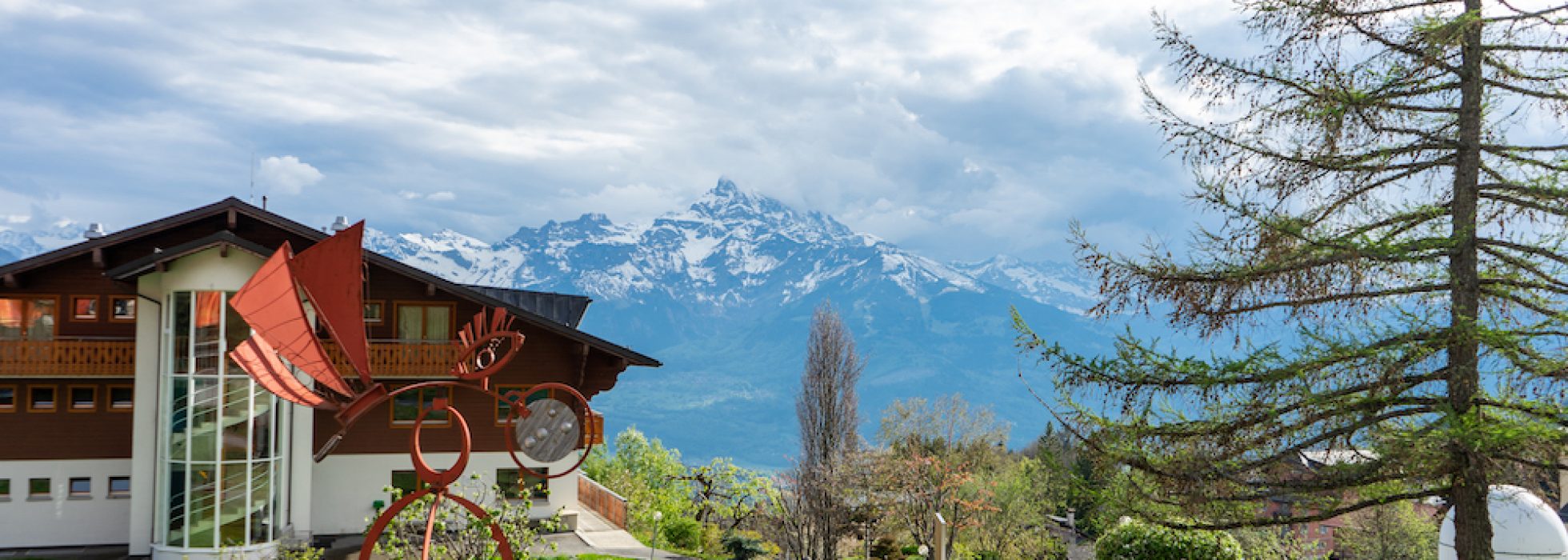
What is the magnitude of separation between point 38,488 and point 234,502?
506 cm

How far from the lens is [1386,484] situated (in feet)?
32.1

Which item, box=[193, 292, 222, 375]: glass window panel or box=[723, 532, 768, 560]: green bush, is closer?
box=[193, 292, 222, 375]: glass window panel

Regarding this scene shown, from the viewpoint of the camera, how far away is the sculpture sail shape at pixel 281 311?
798 cm

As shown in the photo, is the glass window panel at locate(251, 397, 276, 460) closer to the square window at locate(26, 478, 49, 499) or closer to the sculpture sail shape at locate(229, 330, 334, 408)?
the square window at locate(26, 478, 49, 499)

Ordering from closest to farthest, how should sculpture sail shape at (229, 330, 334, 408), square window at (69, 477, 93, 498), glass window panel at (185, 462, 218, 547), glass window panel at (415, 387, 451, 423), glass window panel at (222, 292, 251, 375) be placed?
1. sculpture sail shape at (229, 330, 334, 408)
2. glass window panel at (185, 462, 218, 547)
3. glass window panel at (222, 292, 251, 375)
4. square window at (69, 477, 93, 498)
5. glass window panel at (415, 387, 451, 423)

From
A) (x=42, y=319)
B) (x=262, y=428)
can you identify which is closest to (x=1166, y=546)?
(x=262, y=428)

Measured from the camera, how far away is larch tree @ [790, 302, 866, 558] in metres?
25.5

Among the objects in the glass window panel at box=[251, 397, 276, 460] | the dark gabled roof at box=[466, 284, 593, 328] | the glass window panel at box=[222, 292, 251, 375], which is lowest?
the glass window panel at box=[251, 397, 276, 460]

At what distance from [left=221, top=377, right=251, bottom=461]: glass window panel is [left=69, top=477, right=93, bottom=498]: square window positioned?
4.06 m

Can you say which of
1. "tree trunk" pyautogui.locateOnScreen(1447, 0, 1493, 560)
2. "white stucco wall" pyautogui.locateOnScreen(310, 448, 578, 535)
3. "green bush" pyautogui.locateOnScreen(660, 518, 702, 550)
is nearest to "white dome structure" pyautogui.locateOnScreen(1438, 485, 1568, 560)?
"tree trunk" pyautogui.locateOnScreen(1447, 0, 1493, 560)

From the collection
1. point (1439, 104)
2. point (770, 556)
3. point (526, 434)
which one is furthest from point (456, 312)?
point (1439, 104)

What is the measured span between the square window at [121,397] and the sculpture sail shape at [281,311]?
55.3 feet

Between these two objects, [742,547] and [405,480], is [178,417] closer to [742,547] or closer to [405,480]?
[405,480]

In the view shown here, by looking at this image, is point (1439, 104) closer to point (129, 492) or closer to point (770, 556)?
point (770, 556)
